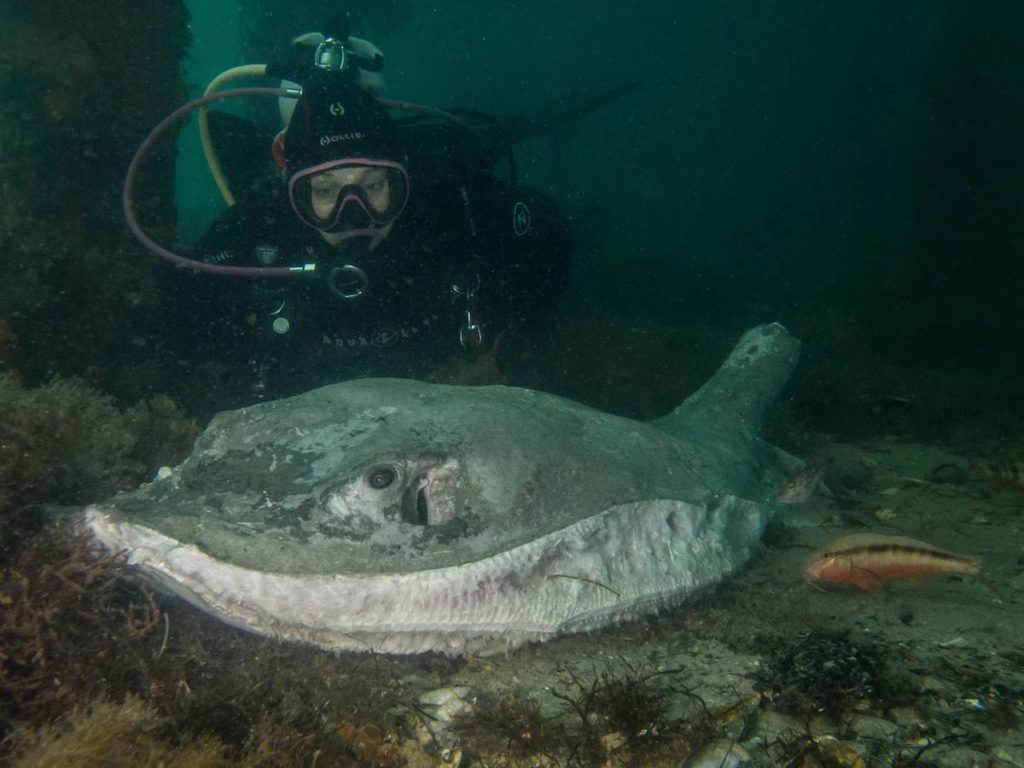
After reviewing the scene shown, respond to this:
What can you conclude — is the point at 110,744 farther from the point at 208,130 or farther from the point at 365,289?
the point at 208,130

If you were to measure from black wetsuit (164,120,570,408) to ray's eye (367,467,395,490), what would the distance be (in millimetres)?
3762

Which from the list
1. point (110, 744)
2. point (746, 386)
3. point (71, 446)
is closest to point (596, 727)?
point (110, 744)

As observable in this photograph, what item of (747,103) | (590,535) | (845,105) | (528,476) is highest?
(747,103)

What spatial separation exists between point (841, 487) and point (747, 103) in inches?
3538

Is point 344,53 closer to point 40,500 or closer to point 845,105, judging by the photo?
point 40,500

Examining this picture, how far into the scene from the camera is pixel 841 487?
5340mm

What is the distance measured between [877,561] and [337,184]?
5346 mm

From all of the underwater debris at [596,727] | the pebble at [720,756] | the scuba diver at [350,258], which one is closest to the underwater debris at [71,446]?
the underwater debris at [596,727]

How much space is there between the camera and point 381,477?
2492 mm

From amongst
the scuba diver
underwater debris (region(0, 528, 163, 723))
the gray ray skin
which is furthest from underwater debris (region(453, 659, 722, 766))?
the scuba diver

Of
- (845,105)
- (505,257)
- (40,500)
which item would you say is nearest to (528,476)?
(40,500)

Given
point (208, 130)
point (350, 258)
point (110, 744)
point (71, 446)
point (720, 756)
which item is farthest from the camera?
point (208, 130)

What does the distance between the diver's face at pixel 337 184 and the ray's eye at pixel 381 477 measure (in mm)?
3942

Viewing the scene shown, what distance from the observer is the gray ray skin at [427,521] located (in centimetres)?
218
